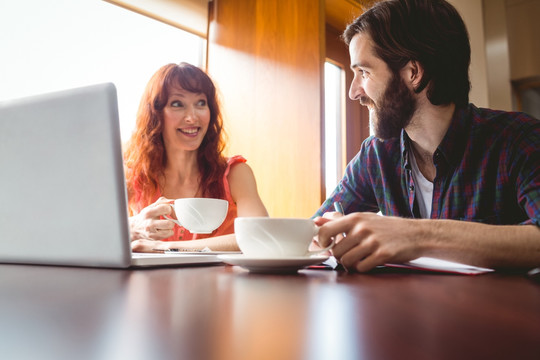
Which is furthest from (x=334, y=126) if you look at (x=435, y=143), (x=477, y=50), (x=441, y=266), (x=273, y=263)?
(x=273, y=263)

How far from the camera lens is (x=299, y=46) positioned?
2.35 meters

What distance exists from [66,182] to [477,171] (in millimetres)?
958

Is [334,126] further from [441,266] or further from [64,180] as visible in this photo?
[64,180]

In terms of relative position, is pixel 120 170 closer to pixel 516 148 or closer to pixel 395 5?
pixel 516 148

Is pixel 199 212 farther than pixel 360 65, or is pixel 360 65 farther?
pixel 360 65

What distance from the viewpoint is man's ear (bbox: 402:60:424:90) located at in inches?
51.7

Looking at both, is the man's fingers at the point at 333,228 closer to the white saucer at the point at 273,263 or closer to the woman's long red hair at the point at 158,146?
the white saucer at the point at 273,263

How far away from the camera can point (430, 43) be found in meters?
1.29

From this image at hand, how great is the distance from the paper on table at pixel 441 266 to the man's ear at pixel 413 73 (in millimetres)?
794

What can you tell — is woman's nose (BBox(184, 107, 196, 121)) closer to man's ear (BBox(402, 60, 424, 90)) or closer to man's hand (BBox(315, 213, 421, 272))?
man's ear (BBox(402, 60, 424, 90))

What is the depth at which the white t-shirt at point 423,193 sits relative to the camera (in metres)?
1.16

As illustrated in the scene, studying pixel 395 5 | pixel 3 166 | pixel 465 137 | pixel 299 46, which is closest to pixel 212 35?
pixel 299 46

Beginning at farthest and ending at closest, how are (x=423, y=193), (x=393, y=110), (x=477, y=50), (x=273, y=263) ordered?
1. (x=477, y=50)
2. (x=393, y=110)
3. (x=423, y=193)
4. (x=273, y=263)

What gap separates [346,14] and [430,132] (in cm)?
175
